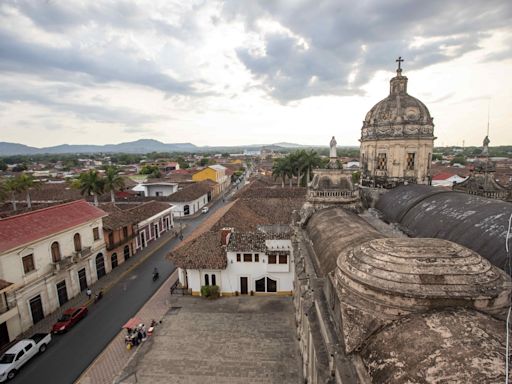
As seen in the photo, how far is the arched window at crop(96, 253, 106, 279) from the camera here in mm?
31759

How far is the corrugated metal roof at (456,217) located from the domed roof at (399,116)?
230 inches

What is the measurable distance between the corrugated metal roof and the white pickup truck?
2649 cm

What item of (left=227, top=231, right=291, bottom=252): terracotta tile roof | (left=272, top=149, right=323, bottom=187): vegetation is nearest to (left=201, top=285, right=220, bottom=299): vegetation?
(left=227, top=231, right=291, bottom=252): terracotta tile roof

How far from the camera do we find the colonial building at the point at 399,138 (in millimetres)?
26578

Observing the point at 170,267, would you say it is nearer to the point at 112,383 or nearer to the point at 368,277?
the point at 112,383

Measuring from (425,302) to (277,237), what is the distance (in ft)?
62.4

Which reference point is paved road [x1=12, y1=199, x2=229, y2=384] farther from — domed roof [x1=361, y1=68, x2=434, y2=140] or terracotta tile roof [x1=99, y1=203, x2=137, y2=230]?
domed roof [x1=361, y1=68, x2=434, y2=140]

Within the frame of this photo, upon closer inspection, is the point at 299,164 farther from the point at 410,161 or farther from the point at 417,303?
the point at 417,303

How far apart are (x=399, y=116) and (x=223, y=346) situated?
24903mm

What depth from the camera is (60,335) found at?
2228 centimetres

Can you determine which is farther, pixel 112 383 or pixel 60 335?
pixel 60 335

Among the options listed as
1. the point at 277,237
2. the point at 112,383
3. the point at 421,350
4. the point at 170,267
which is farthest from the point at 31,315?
the point at 421,350

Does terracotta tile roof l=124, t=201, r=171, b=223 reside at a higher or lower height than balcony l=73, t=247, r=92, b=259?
higher

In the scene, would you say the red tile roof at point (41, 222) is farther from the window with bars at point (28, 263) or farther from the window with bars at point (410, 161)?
the window with bars at point (410, 161)
